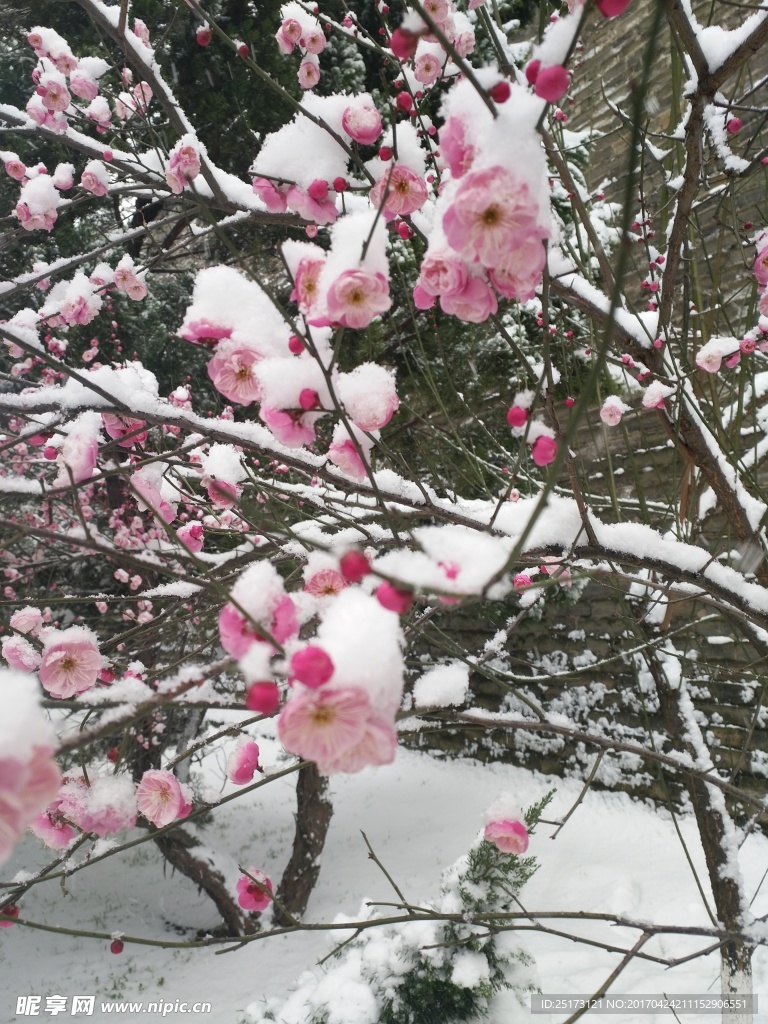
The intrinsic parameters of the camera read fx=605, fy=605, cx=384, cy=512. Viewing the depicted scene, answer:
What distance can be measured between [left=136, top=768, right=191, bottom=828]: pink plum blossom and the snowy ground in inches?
82.8

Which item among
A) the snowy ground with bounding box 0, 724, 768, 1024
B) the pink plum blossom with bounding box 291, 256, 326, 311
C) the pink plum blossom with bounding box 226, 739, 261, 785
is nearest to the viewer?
the pink plum blossom with bounding box 291, 256, 326, 311

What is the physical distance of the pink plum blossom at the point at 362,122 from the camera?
3.55 feet

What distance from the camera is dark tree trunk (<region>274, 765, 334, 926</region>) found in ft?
13.6

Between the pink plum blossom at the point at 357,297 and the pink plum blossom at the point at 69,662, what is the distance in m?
0.83

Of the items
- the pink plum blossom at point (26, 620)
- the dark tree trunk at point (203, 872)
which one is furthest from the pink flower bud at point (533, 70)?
the dark tree trunk at point (203, 872)

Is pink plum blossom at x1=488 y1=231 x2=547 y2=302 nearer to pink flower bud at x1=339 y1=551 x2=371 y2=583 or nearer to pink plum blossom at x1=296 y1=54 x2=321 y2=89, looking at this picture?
pink flower bud at x1=339 y1=551 x2=371 y2=583

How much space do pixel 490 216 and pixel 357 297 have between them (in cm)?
18

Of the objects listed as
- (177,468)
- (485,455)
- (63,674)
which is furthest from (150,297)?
(63,674)

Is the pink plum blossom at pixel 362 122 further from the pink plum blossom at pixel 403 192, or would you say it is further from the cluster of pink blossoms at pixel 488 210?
the cluster of pink blossoms at pixel 488 210

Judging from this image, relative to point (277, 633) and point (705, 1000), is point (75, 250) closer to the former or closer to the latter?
point (277, 633)

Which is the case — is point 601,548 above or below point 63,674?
above

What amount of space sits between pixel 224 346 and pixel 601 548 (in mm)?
722

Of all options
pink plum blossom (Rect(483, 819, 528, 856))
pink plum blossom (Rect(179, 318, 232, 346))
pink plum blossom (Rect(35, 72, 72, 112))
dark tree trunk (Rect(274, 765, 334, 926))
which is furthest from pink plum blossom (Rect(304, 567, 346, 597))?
A: dark tree trunk (Rect(274, 765, 334, 926))

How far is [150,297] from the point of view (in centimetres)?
476
